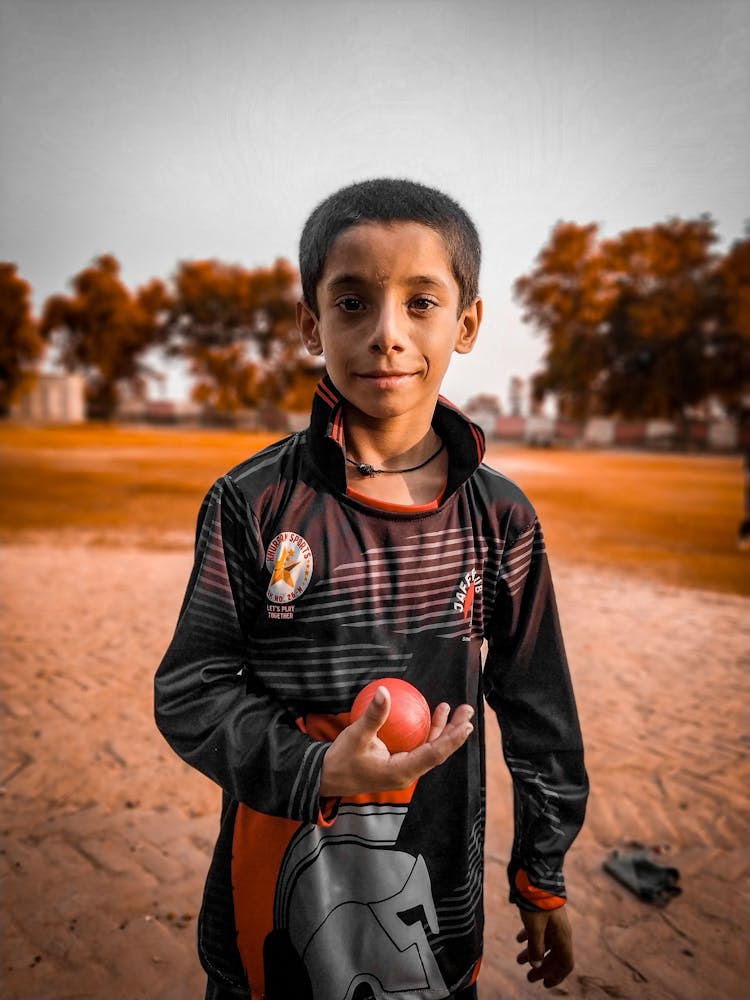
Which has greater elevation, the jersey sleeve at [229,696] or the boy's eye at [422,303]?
the boy's eye at [422,303]

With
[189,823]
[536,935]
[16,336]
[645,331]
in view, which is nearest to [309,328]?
[536,935]

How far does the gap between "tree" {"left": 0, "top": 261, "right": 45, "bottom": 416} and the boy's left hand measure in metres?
15.3

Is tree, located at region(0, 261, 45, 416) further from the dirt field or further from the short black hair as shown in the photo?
the short black hair

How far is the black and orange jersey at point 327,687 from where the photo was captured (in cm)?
132

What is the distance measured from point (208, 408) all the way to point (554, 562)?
2814cm

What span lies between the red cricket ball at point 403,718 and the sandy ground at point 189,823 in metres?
1.96

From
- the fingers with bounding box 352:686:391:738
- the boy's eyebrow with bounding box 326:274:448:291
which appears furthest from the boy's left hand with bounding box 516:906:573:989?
the boy's eyebrow with bounding box 326:274:448:291

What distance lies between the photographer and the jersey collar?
4.63 feet

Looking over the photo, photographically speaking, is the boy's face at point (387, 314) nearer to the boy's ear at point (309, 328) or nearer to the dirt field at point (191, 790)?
the boy's ear at point (309, 328)

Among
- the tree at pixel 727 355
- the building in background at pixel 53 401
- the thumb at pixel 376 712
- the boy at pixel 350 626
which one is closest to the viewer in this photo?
the thumb at pixel 376 712

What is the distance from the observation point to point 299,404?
12.9 m

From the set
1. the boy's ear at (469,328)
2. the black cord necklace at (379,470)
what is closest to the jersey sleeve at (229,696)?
the black cord necklace at (379,470)

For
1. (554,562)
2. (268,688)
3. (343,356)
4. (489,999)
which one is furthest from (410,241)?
(554,562)

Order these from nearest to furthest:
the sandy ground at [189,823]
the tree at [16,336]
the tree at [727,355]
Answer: the sandy ground at [189,823] < the tree at [16,336] < the tree at [727,355]
